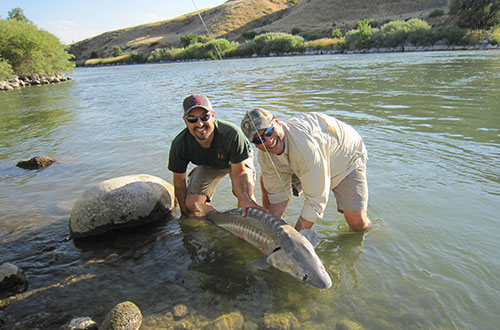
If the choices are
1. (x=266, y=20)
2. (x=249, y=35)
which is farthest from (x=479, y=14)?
(x=266, y=20)

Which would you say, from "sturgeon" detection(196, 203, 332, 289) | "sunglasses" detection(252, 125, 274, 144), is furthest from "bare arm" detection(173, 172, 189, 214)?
"sunglasses" detection(252, 125, 274, 144)

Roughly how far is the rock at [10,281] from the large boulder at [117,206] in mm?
1136

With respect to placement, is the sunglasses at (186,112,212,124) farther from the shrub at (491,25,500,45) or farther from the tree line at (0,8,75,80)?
the tree line at (0,8,75,80)

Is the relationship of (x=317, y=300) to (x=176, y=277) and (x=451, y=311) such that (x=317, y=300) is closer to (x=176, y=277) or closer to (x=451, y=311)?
(x=451, y=311)

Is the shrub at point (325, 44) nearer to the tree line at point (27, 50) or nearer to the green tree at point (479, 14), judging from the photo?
the green tree at point (479, 14)

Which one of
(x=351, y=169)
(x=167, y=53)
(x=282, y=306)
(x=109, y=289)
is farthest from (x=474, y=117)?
(x=167, y=53)

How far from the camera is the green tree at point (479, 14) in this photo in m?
41.3

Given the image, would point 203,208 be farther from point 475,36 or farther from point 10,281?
point 475,36

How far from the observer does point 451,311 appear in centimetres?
329

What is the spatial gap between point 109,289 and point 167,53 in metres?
90.8

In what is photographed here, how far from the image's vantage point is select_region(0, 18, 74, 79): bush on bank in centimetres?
3838

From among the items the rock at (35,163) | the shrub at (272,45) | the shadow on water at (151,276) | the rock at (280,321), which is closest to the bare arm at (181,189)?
the shadow on water at (151,276)

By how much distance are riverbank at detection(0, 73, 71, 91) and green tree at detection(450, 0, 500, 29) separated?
51237mm

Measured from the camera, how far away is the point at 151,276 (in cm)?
413
